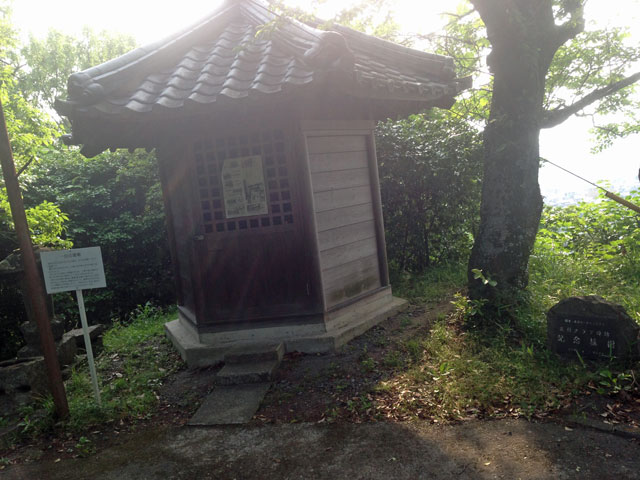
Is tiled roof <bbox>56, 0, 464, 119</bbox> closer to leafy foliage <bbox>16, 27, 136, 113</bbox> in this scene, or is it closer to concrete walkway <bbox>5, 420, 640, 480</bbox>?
concrete walkway <bbox>5, 420, 640, 480</bbox>

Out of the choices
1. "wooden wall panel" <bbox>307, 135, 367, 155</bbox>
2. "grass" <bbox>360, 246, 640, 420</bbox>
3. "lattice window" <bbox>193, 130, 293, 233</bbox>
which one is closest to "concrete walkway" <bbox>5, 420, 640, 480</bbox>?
"grass" <bbox>360, 246, 640, 420</bbox>

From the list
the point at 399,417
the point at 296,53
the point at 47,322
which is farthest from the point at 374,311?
the point at 47,322

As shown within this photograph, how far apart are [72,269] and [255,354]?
227cm

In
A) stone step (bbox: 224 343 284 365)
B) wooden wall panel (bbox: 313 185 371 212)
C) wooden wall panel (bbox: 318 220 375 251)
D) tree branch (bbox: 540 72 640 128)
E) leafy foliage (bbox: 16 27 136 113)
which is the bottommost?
stone step (bbox: 224 343 284 365)

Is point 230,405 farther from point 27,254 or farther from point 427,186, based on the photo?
point 427,186

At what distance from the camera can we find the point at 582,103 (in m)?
7.30

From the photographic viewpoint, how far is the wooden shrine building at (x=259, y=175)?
5512mm

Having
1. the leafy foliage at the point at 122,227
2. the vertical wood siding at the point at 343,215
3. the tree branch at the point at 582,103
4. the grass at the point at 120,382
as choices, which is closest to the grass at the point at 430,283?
the vertical wood siding at the point at 343,215

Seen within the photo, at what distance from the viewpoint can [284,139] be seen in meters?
5.85

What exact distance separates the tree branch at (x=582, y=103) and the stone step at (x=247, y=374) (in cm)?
555

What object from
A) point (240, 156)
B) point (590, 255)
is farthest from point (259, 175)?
point (590, 255)

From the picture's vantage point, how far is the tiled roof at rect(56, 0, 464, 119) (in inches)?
186

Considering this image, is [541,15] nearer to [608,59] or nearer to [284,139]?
[284,139]

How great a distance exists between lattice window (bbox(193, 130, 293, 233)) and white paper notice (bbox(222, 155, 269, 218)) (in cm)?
6
